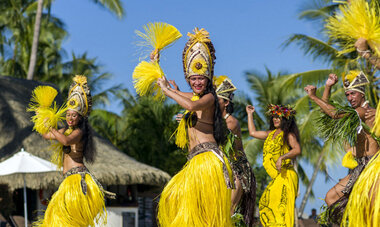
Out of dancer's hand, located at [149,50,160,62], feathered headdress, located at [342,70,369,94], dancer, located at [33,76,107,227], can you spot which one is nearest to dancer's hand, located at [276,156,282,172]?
feathered headdress, located at [342,70,369,94]

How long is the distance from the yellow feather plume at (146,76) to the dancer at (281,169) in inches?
78.4

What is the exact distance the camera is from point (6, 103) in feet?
41.8

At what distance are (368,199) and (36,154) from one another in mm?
9563

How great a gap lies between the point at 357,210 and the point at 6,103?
1091 cm

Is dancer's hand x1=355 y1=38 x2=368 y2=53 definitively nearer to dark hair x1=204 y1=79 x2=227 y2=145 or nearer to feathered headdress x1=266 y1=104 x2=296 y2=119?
dark hair x1=204 y1=79 x2=227 y2=145

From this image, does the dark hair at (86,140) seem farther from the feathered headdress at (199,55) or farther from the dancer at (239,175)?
the feathered headdress at (199,55)

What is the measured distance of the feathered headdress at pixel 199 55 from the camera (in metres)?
4.09

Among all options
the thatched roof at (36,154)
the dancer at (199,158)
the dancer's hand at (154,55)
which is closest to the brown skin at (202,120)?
the dancer at (199,158)

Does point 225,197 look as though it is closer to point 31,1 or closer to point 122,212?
point 122,212

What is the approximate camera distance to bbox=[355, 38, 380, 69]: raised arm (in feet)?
10.1

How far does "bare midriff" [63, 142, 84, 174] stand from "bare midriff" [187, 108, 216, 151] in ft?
5.28

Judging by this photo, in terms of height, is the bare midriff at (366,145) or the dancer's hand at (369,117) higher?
the dancer's hand at (369,117)

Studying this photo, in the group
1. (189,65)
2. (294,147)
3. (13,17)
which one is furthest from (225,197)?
(13,17)

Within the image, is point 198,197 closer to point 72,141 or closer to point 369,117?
point 369,117
